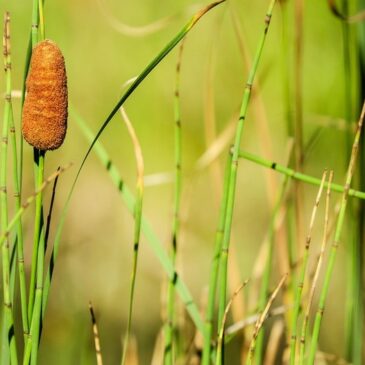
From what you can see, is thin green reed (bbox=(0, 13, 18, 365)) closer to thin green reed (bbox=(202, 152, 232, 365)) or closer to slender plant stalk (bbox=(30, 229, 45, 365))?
slender plant stalk (bbox=(30, 229, 45, 365))

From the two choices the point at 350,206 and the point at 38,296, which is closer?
the point at 38,296

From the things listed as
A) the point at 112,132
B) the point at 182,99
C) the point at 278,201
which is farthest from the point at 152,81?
the point at 278,201

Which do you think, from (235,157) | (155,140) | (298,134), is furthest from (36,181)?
(155,140)

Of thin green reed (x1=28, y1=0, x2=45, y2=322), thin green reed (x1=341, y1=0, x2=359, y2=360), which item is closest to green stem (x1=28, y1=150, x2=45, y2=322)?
thin green reed (x1=28, y1=0, x2=45, y2=322)

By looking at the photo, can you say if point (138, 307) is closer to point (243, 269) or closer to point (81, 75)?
→ point (243, 269)

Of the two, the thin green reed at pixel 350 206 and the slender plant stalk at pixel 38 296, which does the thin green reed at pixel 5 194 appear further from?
the thin green reed at pixel 350 206

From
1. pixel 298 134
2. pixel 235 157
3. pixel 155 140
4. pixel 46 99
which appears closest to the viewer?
pixel 46 99

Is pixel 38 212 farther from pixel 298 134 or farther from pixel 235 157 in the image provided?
pixel 298 134
